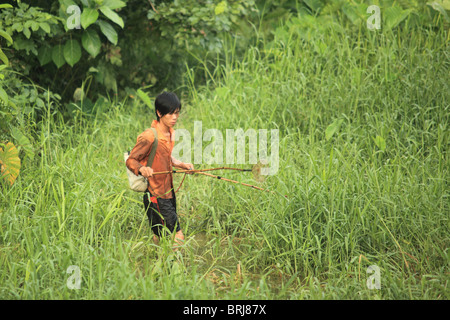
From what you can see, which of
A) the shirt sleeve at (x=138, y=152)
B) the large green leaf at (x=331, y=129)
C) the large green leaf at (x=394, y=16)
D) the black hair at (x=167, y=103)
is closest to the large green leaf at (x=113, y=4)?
the black hair at (x=167, y=103)

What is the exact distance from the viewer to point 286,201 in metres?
3.43

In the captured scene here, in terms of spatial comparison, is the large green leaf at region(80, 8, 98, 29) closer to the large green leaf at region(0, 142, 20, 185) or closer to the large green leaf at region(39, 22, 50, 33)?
the large green leaf at region(39, 22, 50, 33)

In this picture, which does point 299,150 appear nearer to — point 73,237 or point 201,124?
point 201,124

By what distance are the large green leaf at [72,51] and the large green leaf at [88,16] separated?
0.44 meters

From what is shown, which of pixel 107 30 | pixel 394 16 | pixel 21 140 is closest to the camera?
pixel 21 140

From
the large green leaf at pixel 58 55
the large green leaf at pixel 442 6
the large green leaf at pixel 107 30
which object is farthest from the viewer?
the large green leaf at pixel 442 6

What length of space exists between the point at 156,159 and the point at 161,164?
5cm

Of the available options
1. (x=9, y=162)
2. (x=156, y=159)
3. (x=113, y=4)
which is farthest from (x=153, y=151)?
(x=113, y=4)

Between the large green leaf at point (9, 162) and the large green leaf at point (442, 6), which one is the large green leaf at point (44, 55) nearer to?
the large green leaf at point (9, 162)

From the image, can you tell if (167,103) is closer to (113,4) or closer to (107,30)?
(113,4)

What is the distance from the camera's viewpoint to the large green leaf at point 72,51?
14.9ft

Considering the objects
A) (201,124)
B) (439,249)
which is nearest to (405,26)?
(201,124)

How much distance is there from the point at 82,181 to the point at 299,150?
5.81ft

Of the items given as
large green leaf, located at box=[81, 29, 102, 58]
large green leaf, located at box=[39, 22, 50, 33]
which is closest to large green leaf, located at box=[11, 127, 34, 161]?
large green leaf, located at box=[39, 22, 50, 33]
